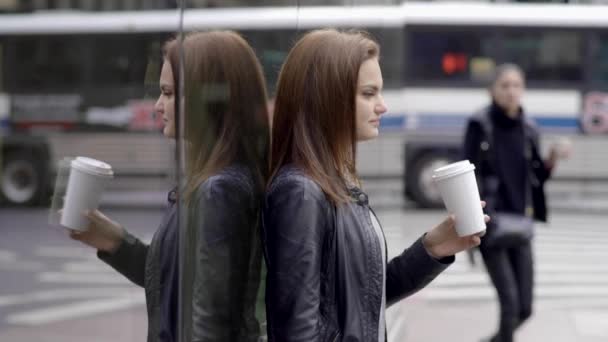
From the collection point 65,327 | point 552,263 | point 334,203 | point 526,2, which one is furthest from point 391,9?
point 526,2

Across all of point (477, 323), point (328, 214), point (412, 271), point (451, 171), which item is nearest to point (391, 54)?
point (477, 323)

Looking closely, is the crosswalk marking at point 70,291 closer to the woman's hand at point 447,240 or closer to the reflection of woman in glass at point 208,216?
the reflection of woman in glass at point 208,216

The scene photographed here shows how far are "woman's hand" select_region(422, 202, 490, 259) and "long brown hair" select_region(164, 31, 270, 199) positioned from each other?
0.43 meters

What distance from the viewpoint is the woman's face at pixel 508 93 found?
555 cm

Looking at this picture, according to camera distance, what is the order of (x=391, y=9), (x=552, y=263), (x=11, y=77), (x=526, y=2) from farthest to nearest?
(x=526, y=2)
(x=552, y=263)
(x=391, y=9)
(x=11, y=77)

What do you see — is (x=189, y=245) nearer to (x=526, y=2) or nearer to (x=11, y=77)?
(x=11, y=77)

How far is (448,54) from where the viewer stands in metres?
14.8

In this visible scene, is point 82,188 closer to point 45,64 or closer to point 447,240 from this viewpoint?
point 45,64

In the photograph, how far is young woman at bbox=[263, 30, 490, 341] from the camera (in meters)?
2.23

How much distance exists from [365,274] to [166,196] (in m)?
0.47

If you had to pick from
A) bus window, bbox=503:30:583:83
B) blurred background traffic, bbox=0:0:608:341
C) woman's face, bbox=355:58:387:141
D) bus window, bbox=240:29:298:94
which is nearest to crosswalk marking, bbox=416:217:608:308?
blurred background traffic, bbox=0:0:608:341

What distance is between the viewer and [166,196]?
2.24 meters

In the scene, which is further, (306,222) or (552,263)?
(552,263)

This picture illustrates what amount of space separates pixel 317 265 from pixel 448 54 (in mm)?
12878
